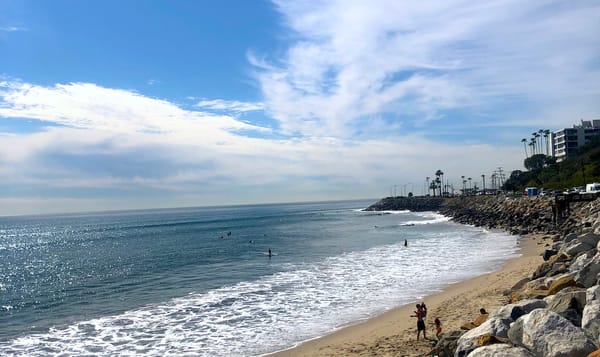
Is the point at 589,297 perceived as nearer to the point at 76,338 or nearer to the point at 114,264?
the point at 76,338

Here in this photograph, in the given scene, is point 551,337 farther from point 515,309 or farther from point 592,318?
point 515,309

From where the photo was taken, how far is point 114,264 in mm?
46594

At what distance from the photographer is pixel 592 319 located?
8812mm

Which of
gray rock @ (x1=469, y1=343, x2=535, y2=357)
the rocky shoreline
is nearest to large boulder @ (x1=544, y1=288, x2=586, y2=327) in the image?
the rocky shoreline

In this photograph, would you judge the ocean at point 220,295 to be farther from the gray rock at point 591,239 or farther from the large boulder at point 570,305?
the large boulder at point 570,305

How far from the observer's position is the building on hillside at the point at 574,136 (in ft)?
445

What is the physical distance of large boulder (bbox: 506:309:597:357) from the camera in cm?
777

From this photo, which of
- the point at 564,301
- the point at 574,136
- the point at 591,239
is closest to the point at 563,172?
the point at 574,136

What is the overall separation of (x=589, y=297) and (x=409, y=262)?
26.3 m

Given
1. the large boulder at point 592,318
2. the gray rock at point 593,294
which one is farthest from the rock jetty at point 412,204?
the large boulder at point 592,318

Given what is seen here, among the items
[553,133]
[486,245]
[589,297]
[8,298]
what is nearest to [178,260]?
[8,298]

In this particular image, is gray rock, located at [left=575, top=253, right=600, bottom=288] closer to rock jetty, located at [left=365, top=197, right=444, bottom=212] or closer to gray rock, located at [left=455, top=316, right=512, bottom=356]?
gray rock, located at [left=455, top=316, right=512, bottom=356]

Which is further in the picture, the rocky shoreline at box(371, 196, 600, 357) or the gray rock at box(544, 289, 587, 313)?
the gray rock at box(544, 289, 587, 313)

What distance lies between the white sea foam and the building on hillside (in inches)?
4721
